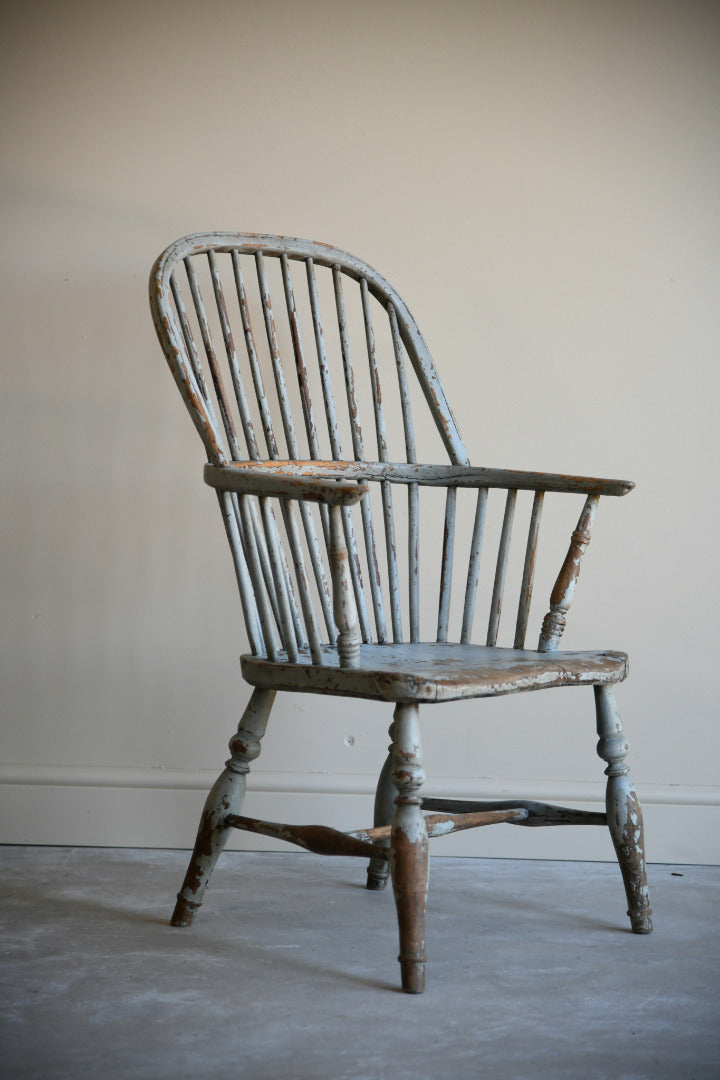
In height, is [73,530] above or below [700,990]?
above

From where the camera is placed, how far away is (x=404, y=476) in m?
1.69

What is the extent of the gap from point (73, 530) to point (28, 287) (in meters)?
0.45

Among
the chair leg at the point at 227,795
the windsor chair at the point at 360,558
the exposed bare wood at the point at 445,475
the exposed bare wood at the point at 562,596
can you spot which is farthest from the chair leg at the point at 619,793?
the chair leg at the point at 227,795

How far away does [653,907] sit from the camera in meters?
1.64

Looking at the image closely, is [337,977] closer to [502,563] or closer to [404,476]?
[502,563]

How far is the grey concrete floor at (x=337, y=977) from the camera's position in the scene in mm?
1087

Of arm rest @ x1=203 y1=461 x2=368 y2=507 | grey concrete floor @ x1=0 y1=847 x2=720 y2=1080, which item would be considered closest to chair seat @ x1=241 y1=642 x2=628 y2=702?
arm rest @ x1=203 y1=461 x2=368 y2=507

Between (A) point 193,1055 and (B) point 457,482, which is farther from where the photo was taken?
(B) point 457,482

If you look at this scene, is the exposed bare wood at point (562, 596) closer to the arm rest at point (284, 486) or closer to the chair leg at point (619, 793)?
the chair leg at point (619, 793)

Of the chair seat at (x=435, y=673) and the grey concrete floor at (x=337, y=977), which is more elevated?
the chair seat at (x=435, y=673)

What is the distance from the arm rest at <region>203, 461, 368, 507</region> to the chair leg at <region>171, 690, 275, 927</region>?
0.31m

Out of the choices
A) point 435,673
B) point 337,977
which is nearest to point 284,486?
point 435,673

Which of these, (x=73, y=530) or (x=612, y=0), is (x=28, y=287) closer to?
(x=73, y=530)

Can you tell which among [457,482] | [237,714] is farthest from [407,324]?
[237,714]
